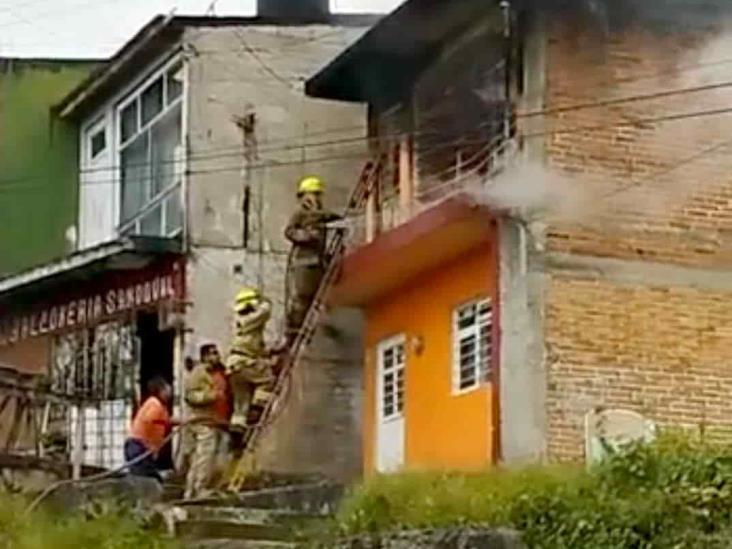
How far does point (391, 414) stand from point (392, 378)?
383 mm

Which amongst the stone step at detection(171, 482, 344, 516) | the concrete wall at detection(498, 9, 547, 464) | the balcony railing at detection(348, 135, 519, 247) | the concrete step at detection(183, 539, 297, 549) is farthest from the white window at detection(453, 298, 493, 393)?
the concrete step at detection(183, 539, 297, 549)

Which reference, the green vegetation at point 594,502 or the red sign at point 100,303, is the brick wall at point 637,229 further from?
the red sign at point 100,303

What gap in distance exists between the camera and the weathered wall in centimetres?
2773

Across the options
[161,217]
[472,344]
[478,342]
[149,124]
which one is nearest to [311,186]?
[161,217]

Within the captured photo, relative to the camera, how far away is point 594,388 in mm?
19016

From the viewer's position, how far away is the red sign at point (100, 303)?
2408cm

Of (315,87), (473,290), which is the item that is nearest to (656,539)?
(473,290)

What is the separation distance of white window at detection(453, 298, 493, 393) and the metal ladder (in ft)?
5.87

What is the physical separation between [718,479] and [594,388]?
5.15 metres

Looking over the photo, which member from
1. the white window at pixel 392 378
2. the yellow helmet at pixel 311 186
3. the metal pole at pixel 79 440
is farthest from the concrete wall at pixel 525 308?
the metal pole at pixel 79 440

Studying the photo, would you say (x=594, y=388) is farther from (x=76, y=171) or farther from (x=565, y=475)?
(x=76, y=171)

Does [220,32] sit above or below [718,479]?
above

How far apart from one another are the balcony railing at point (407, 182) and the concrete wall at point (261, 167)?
117 cm

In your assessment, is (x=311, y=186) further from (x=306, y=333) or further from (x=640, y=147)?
(x=640, y=147)
